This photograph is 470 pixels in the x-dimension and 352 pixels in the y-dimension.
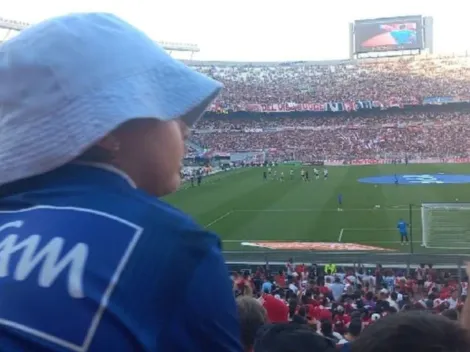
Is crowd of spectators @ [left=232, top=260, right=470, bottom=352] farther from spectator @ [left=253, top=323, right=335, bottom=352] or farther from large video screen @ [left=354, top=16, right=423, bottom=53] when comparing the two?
large video screen @ [left=354, top=16, right=423, bottom=53]

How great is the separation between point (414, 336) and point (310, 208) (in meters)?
31.4

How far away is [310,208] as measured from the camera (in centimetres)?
3275

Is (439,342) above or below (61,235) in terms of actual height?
below

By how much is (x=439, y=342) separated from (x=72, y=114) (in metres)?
1.01

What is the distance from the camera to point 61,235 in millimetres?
1156

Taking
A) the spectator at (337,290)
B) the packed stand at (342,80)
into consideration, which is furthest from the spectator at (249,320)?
the packed stand at (342,80)

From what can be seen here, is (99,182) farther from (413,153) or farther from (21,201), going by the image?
(413,153)

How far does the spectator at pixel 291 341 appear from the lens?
260cm

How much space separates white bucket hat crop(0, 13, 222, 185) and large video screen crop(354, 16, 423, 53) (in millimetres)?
89330

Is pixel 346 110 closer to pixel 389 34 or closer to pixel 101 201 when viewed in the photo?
pixel 389 34

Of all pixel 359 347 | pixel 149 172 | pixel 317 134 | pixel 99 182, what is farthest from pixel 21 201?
pixel 317 134

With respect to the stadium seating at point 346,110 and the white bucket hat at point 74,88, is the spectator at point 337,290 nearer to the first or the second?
the white bucket hat at point 74,88

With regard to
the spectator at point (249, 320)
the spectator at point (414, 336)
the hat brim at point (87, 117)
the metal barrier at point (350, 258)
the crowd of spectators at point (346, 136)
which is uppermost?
the hat brim at point (87, 117)

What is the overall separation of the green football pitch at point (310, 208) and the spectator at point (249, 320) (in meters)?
13.9
